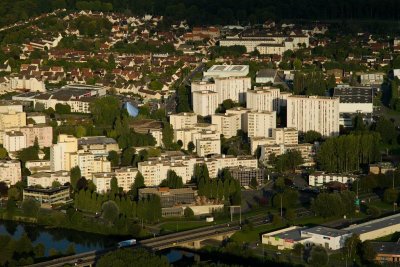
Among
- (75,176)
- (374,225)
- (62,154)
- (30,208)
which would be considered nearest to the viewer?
(374,225)

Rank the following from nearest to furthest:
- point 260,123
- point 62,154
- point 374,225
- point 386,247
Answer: point 386,247 → point 374,225 → point 62,154 → point 260,123

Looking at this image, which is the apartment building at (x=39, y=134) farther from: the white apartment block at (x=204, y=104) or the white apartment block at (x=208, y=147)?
the white apartment block at (x=204, y=104)

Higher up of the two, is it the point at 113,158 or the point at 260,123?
the point at 260,123

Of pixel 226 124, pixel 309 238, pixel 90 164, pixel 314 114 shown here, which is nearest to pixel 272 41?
pixel 314 114

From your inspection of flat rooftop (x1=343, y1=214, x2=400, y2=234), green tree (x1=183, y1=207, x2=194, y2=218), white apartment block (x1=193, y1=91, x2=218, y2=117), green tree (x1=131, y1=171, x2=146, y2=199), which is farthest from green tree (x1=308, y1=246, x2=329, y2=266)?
white apartment block (x1=193, y1=91, x2=218, y2=117)

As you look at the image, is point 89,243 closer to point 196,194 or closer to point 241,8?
point 196,194

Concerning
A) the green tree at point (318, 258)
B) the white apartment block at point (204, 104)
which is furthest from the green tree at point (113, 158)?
the green tree at point (318, 258)

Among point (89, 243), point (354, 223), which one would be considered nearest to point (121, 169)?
point (89, 243)

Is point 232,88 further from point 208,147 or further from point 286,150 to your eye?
point 286,150

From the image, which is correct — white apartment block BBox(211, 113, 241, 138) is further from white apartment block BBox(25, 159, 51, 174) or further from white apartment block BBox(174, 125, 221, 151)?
white apartment block BBox(25, 159, 51, 174)
